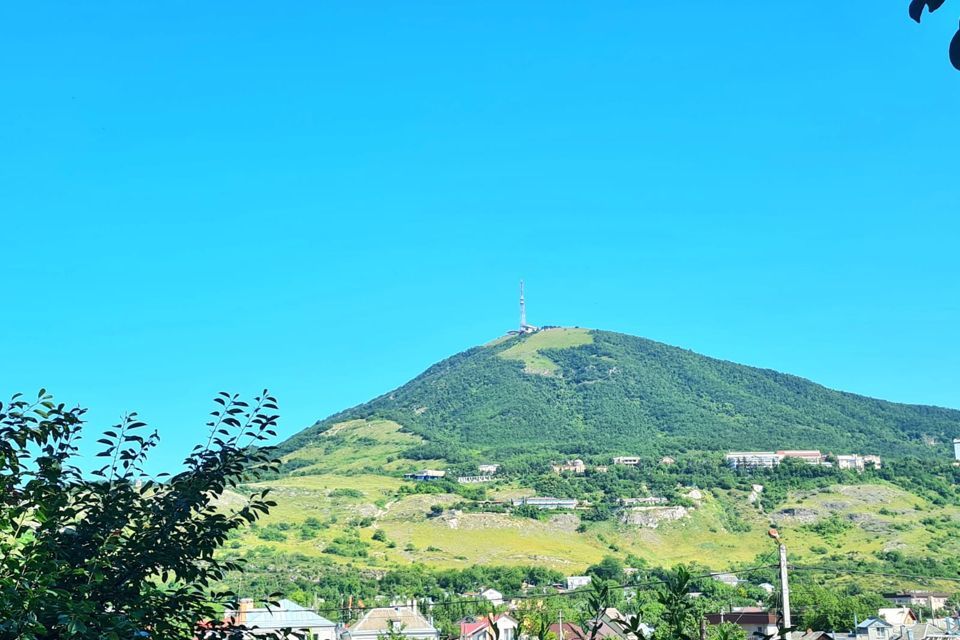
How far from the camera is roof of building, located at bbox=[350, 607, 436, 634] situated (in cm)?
7075

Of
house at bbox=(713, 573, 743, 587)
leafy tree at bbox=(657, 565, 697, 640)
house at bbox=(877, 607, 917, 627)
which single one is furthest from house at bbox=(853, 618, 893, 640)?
leafy tree at bbox=(657, 565, 697, 640)

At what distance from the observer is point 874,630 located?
228 feet

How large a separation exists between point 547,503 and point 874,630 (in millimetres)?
107960

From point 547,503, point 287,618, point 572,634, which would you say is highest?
point 547,503

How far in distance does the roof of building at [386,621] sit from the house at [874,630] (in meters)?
27.8

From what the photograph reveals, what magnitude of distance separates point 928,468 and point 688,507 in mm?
55128

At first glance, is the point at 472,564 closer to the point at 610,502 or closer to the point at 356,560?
the point at 356,560

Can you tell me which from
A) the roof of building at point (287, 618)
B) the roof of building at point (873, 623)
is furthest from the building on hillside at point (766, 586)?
Result: the roof of building at point (287, 618)

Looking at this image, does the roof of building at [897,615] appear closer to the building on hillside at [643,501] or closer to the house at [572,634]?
the house at [572,634]

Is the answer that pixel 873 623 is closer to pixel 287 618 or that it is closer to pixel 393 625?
pixel 393 625

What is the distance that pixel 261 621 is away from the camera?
46031 mm

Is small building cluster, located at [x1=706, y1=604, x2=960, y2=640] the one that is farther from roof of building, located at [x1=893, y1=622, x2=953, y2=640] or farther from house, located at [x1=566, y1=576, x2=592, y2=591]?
house, located at [x1=566, y1=576, x2=592, y2=591]

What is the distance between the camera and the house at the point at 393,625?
6950cm

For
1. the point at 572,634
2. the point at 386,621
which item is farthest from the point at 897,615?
the point at 386,621
